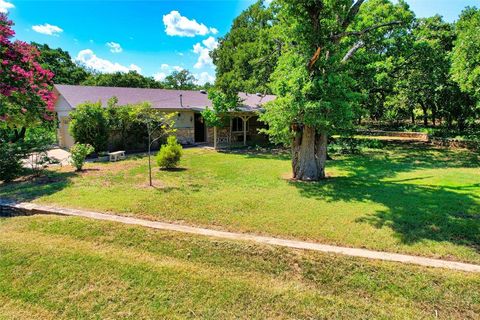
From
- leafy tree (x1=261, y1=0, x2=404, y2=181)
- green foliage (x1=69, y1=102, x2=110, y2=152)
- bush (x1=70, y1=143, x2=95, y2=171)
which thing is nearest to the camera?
leafy tree (x1=261, y1=0, x2=404, y2=181)

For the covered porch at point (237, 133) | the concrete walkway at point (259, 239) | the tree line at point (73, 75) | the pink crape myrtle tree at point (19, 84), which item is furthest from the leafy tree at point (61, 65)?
the concrete walkway at point (259, 239)

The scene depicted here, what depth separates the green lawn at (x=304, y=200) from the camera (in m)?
6.00

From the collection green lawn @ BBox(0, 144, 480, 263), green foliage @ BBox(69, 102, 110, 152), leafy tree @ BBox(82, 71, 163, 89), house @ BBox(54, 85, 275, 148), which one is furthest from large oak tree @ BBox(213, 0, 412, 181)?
leafy tree @ BBox(82, 71, 163, 89)

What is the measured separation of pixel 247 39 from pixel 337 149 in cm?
927

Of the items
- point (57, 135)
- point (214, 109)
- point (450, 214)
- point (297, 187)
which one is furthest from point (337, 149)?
point (57, 135)

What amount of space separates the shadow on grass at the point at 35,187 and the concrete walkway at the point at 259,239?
2.57 ft

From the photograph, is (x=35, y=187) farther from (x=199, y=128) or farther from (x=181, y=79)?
(x=181, y=79)

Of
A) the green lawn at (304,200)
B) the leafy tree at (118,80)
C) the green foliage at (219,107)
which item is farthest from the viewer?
the leafy tree at (118,80)

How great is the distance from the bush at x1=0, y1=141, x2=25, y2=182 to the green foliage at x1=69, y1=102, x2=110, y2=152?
4.61 meters

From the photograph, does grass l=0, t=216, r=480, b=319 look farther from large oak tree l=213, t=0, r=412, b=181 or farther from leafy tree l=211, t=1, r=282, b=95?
leafy tree l=211, t=1, r=282, b=95

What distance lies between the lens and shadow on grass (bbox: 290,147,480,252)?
20.0ft

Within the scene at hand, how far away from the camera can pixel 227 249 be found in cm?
536

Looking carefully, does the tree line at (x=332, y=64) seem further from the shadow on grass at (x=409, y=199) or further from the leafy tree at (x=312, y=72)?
the shadow on grass at (x=409, y=199)

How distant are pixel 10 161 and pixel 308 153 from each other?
10.4 metres
